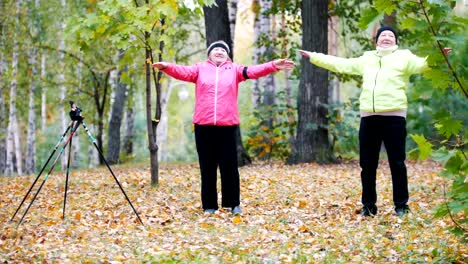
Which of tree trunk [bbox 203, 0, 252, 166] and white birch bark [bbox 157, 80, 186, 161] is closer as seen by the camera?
tree trunk [bbox 203, 0, 252, 166]

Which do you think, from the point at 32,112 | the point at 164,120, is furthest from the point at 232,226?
the point at 164,120

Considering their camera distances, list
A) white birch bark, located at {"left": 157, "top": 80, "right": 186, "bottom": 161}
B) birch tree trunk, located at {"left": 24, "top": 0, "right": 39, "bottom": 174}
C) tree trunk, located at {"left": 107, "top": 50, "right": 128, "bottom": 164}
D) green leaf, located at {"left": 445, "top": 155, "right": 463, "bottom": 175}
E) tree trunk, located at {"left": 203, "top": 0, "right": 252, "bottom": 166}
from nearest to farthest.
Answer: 1. green leaf, located at {"left": 445, "top": 155, "right": 463, "bottom": 175}
2. tree trunk, located at {"left": 203, "top": 0, "right": 252, "bottom": 166}
3. tree trunk, located at {"left": 107, "top": 50, "right": 128, "bottom": 164}
4. birch tree trunk, located at {"left": 24, "top": 0, "right": 39, "bottom": 174}
5. white birch bark, located at {"left": 157, "top": 80, "right": 186, "bottom": 161}

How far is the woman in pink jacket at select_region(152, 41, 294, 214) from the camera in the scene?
815 centimetres

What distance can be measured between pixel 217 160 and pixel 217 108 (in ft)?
2.42

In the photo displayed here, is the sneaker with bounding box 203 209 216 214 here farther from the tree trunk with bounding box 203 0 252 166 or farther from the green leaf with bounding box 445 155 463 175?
the tree trunk with bounding box 203 0 252 166

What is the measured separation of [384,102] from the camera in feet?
25.1

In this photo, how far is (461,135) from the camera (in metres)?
5.38

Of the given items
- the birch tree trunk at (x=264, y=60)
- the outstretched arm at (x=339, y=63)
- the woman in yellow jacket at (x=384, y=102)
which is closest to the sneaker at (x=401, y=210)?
the woman in yellow jacket at (x=384, y=102)

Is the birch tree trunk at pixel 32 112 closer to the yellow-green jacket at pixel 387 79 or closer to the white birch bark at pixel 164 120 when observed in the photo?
the white birch bark at pixel 164 120

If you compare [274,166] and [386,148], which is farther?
[274,166]

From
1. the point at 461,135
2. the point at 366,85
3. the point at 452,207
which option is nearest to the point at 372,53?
the point at 366,85

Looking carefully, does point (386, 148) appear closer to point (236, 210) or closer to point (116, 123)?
point (236, 210)

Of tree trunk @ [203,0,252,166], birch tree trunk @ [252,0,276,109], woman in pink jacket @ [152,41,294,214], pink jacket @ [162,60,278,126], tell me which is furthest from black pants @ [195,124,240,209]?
birch tree trunk @ [252,0,276,109]

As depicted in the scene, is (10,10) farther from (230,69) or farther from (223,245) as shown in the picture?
(223,245)
